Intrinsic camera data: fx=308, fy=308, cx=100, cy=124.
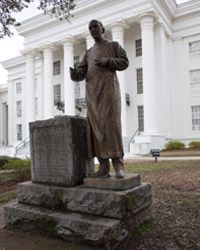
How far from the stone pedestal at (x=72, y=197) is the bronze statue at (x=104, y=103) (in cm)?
26

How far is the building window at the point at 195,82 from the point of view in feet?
89.6

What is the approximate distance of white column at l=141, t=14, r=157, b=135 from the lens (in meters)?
24.0

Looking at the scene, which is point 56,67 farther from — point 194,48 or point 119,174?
point 119,174

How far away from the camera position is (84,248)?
374 centimetres

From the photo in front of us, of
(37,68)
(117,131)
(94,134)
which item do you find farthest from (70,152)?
(37,68)

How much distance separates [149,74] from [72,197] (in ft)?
69.3

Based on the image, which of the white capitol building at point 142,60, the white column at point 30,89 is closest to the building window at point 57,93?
the white capitol building at point 142,60

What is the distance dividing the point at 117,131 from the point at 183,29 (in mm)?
26462

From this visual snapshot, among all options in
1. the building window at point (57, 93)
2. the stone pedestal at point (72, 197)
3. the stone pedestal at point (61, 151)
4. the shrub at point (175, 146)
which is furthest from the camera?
the building window at point (57, 93)

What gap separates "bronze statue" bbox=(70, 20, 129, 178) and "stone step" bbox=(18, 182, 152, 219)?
1.17 feet

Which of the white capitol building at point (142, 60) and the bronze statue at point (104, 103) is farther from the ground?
the white capitol building at point (142, 60)

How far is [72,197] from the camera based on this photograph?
4.25m

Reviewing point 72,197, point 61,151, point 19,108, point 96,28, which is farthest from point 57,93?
point 72,197

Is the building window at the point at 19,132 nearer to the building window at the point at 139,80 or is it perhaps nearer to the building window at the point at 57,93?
the building window at the point at 57,93
